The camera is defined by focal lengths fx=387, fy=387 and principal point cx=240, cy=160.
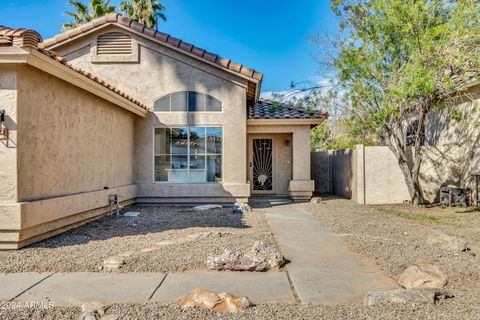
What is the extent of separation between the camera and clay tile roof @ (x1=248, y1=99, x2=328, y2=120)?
594 inches

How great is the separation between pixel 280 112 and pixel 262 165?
262cm

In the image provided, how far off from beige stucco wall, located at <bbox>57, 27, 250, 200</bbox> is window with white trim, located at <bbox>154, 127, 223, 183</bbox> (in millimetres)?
Answer: 208

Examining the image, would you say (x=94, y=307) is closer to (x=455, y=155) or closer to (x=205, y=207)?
(x=205, y=207)

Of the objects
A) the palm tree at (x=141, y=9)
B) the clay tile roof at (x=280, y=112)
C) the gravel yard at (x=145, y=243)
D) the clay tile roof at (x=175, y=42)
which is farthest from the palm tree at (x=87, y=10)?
the gravel yard at (x=145, y=243)

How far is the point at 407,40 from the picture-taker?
39.7 feet

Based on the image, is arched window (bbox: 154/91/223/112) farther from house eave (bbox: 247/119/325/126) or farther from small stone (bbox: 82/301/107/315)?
small stone (bbox: 82/301/107/315)

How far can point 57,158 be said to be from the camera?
328 inches

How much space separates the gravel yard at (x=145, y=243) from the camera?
5.99 meters

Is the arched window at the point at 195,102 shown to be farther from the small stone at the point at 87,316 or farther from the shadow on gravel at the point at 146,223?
the small stone at the point at 87,316

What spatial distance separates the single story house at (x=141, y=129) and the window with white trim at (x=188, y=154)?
4 cm

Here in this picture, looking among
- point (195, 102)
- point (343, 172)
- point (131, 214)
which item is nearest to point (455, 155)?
point (343, 172)

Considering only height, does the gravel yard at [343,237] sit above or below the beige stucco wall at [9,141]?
below

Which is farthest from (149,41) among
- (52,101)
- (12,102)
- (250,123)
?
(12,102)

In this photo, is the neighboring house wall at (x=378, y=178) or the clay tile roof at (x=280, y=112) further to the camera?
the neighboring house wall at (x=378, y=178)
